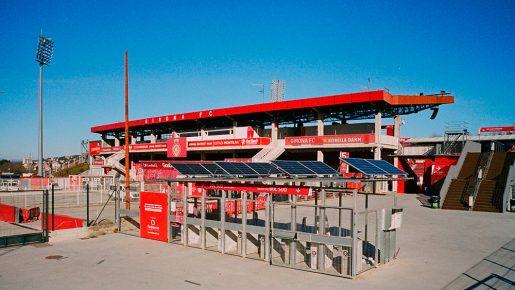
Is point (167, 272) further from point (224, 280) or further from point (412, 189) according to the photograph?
point (412, 189)

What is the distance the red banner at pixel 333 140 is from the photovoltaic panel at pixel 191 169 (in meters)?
26.2

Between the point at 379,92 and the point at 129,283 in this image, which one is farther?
the point at 379,92

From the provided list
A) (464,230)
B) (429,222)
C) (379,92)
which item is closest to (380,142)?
(379,92)

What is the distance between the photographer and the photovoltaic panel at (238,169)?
17156 mm

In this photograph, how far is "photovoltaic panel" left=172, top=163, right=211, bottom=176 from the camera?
17594mm

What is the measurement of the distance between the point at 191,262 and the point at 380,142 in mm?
30696

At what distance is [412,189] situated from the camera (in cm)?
4562

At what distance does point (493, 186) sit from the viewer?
32.0m

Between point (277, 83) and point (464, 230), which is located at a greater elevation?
point (277, 83)

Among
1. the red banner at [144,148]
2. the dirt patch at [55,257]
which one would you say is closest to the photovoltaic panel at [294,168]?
the dirt patch at [55,257]

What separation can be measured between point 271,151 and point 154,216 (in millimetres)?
29324

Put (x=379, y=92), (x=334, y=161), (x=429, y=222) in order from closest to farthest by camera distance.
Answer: (x=429, y=222), (x=379, y=92), (x=334, y=161)

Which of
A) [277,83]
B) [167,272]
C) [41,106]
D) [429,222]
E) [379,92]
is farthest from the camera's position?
[277,83]

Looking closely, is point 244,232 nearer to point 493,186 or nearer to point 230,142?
point 493,186
